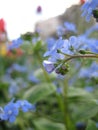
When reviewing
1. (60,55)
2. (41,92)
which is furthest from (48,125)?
(60,55)

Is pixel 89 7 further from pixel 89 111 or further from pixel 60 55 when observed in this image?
pixel 89 111

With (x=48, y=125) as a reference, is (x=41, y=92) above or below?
above

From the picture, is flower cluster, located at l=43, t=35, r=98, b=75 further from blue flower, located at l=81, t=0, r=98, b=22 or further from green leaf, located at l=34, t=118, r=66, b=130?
green leaf, located at l=34, t=118, r=66, b=130

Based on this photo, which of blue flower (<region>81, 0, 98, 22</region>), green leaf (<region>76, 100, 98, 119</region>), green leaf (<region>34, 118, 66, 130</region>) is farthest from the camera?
green leaf (<region>34, 118, 66, 130</region>)

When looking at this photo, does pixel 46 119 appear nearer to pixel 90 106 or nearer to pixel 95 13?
pixel 90 106

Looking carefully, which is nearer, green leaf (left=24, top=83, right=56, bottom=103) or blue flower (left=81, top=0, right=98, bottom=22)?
blue flower (left=81, top=0, right=98, bottom=22)

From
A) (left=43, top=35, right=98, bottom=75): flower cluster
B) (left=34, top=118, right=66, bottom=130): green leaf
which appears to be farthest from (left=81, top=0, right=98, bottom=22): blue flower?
(left=34, top=118, right=66, bottom=130): green leaf

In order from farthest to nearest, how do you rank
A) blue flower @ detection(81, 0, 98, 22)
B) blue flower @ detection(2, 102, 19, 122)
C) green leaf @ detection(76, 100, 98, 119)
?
green leaf @ detection(76, 100, 98, 119), blue flower @ detection(2, 102, 19, 122), blue flower @ detection(81, 0, 98, 22)

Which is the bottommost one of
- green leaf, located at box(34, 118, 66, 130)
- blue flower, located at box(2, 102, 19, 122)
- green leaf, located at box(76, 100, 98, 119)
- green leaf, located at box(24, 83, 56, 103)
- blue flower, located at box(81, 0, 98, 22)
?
blue flower, located at box(2, 102, 19, 122)

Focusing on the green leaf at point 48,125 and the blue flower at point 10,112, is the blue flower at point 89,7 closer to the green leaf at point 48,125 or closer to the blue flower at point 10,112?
the blue flower at point 10,112

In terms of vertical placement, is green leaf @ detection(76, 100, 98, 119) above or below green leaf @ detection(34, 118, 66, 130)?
below

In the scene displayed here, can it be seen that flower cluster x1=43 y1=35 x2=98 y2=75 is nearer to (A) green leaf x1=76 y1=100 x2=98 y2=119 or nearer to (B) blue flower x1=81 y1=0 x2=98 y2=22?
(B) blue flower x1=81 y1=0 x2=98 y2=22
